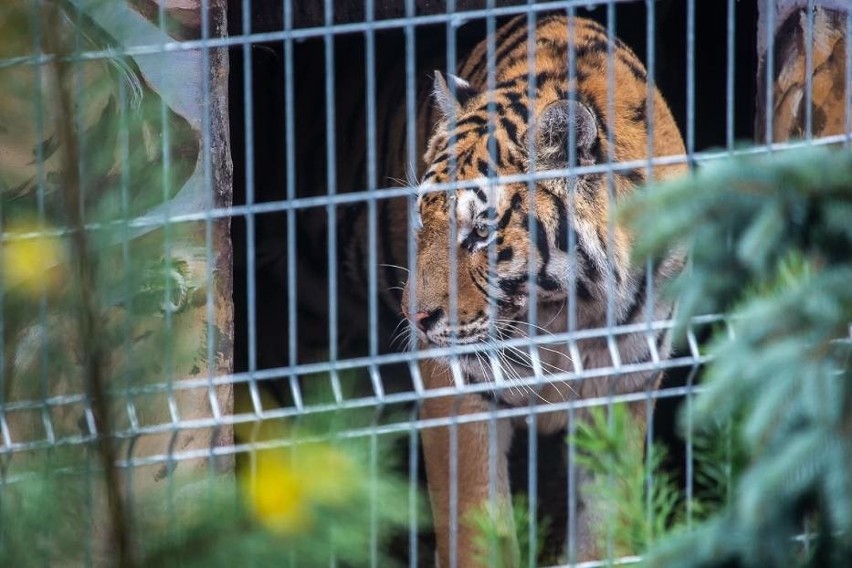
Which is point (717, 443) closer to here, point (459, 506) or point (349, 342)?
point (459, 506)

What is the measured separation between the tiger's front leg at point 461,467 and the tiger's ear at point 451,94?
0.76 meters

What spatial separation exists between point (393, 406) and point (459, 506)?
A: 3.44 feet

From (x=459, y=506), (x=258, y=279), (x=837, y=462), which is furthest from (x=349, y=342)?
(x=837, y=462)

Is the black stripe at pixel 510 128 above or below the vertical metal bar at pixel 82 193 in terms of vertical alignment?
above

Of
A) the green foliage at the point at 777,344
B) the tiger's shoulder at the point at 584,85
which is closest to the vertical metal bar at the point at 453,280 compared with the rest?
the tiger's shoulder at the point at 584,85

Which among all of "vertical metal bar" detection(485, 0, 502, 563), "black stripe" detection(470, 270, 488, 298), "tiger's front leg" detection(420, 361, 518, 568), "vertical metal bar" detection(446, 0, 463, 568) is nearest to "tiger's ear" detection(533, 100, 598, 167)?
"vertical metal bar" detection(485, 0, 502, 563)

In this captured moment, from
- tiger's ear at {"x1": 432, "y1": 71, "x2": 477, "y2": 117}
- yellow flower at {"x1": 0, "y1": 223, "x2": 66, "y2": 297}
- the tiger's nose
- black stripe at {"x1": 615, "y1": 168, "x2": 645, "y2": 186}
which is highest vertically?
tiger's ear at {"x1": 432, "y1": 71, "x2": 477, "y2": 117}

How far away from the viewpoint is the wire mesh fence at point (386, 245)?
1.08 metres

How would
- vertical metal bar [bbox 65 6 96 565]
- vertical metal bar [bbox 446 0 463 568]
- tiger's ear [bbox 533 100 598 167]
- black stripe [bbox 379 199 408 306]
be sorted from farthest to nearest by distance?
1. black stripe [bbox 379 199 408 306]
2. tiger's ear [bbox 533 100 598 167]
3. vertical metal bar [bbox 446 0 463 568]
4. vertical metal bar [bbox 65 6 96 565]

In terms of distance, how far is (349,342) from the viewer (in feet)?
15.4

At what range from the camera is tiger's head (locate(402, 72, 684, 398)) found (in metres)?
3.77

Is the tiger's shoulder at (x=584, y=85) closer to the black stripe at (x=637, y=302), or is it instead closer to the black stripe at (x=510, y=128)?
the black stripe at (x=510, y=128)

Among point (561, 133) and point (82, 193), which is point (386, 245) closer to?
point (561, 133)

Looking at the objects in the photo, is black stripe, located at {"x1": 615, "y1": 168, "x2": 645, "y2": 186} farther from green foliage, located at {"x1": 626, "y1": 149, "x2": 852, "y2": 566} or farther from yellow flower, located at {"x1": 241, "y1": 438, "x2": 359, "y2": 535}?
yellow flower, located at {"x1": 241, "y1": 438, "x2": 359, "y2": 535}
